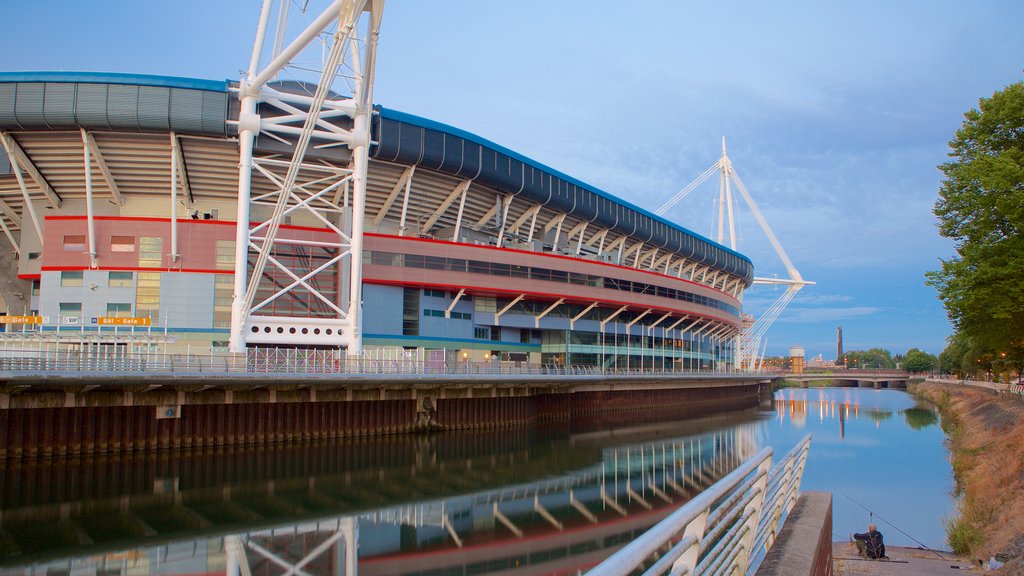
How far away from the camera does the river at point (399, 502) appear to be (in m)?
17.5

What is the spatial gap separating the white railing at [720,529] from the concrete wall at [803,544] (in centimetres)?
18

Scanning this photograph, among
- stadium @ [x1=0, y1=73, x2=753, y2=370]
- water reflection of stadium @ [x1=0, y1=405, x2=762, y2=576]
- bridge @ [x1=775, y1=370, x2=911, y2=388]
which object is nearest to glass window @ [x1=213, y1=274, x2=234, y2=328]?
stadium @ [x1=0, y1=73, x2=753, y2=370]

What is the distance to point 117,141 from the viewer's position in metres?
43.3

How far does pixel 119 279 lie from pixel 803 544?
46581 mm

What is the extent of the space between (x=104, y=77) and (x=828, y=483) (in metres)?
43.1

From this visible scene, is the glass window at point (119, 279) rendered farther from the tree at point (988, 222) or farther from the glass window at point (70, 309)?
the tree at point (988, 222)

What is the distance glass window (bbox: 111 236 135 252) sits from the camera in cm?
4484

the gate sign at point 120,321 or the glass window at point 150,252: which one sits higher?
the glass window at point 150,252

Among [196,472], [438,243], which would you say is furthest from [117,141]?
[196,472]

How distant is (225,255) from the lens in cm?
4597

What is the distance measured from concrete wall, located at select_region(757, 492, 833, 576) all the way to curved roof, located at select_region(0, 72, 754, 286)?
134 ft

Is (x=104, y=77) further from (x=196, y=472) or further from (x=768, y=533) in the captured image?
(x=768, y=533)

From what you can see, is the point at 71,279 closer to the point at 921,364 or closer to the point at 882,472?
the point at 882,472

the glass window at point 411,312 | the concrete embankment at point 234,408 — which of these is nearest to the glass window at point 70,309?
the concrete embankment at point 234,408
